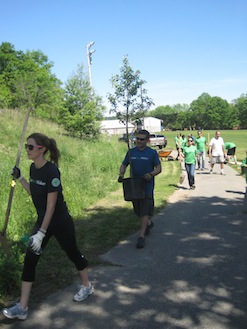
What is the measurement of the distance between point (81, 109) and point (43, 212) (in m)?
21.1

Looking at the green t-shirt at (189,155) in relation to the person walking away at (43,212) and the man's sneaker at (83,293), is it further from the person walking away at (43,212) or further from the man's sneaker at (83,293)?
the person walking away at (43,212)

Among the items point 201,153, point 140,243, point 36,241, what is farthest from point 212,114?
point 36,241

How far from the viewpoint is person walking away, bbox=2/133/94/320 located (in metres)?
3.25

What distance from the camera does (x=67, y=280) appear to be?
4.08 m

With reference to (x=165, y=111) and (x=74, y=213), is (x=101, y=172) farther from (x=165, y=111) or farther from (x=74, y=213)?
(x=165, y=111)

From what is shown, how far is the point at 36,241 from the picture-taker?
3.15m

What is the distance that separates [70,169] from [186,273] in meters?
7.16

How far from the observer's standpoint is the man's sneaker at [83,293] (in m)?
3.60

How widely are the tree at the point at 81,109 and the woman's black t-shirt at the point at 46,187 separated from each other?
19605mm

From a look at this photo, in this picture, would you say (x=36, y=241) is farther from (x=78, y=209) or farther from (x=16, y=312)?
(x=78, y=209)

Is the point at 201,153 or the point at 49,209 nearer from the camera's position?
the point at 49,209

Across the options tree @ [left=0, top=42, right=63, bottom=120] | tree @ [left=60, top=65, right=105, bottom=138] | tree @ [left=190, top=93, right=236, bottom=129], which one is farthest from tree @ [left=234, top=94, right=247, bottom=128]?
tree @ [left=60, top=65, right=105, bottom=138]

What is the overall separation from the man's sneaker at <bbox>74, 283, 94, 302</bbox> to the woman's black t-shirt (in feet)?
2.74

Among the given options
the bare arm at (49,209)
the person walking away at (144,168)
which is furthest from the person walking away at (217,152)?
the bare arm at (49,209)
